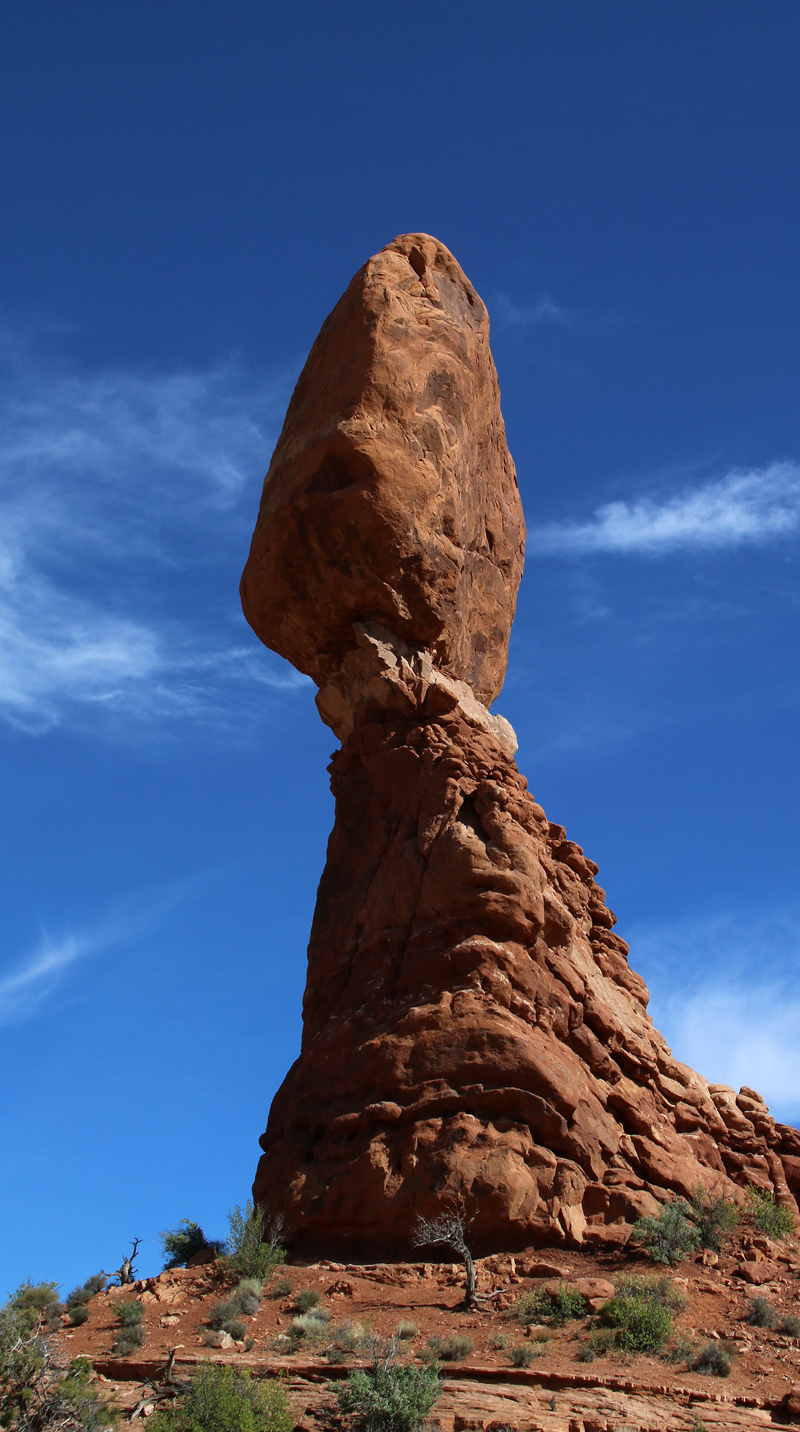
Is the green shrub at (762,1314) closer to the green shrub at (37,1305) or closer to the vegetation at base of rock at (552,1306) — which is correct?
the vegetation at base of rock at (552,1306)

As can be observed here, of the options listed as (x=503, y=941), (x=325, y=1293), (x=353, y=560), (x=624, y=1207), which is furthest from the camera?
(x=353, y=560)

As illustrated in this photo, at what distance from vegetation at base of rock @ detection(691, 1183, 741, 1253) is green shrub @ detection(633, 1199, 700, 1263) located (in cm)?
26

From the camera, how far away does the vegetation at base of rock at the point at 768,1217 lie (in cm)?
1591

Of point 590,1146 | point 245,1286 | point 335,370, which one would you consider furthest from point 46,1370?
point 335,370

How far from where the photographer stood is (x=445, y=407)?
2069 cm

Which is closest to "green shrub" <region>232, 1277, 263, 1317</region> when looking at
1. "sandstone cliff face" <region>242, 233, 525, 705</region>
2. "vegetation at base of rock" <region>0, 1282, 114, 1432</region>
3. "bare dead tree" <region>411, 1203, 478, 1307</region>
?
"bare dead tree" <region>411, 1203, 478, 1307</region>

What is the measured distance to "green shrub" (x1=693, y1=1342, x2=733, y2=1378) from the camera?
37.4 feet

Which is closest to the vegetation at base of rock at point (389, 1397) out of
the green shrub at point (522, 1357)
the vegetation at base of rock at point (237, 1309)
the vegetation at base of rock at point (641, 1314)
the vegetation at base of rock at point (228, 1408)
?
A: the vegetation at base of rock at point (228, 1408)

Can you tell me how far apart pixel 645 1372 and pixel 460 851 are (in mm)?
7394

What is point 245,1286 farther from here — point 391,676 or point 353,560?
point 353,560

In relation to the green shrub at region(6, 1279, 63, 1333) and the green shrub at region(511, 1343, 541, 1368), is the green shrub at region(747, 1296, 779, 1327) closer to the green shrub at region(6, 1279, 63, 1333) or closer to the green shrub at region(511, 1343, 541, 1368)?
the green shrub at region(511, 1343, 541, 1368)

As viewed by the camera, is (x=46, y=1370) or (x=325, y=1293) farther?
(x=325, y=1293)

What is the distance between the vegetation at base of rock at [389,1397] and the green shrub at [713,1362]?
8.78 feet

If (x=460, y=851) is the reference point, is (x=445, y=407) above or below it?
above
